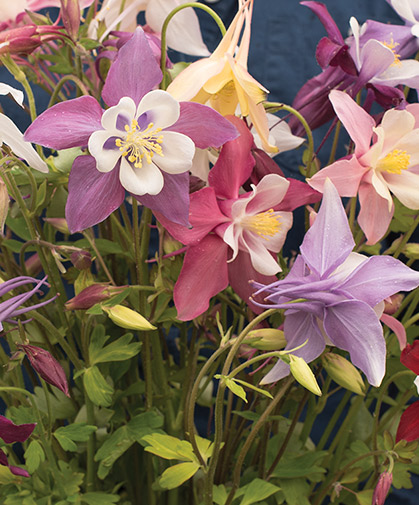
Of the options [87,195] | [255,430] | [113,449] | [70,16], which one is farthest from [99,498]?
[70,16]

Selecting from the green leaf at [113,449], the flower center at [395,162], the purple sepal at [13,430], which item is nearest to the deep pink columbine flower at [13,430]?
the purple sepal at [13,430]

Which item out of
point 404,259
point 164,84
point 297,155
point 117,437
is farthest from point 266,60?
point 117,437

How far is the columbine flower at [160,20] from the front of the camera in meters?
0.56

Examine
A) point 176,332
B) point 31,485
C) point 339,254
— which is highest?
point 339,254

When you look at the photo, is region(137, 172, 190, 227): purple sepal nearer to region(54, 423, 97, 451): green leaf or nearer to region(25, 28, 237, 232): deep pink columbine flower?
region(25, 28, 237, 232): deep pink columbine flower

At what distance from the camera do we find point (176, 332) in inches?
37.0

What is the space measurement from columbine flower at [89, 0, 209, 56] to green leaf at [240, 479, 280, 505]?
38 centimetres

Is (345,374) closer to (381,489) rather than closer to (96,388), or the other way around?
(381,489)

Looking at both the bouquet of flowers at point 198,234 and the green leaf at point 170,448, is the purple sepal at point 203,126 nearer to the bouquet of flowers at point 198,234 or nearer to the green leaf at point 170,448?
the bouquet of flowers at point 198,234

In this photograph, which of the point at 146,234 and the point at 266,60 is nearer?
the point at 146,234

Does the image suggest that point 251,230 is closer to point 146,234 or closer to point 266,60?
point 146,234

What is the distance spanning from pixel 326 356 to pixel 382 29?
1.00ft

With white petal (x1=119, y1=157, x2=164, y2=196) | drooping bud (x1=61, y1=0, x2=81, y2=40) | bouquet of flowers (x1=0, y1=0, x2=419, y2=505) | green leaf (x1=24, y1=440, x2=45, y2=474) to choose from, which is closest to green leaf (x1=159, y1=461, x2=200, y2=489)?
bouquet of flowers (x1=0, y1=0, x2=419, y2=505)

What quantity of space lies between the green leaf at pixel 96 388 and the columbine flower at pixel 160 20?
0.29 meters
